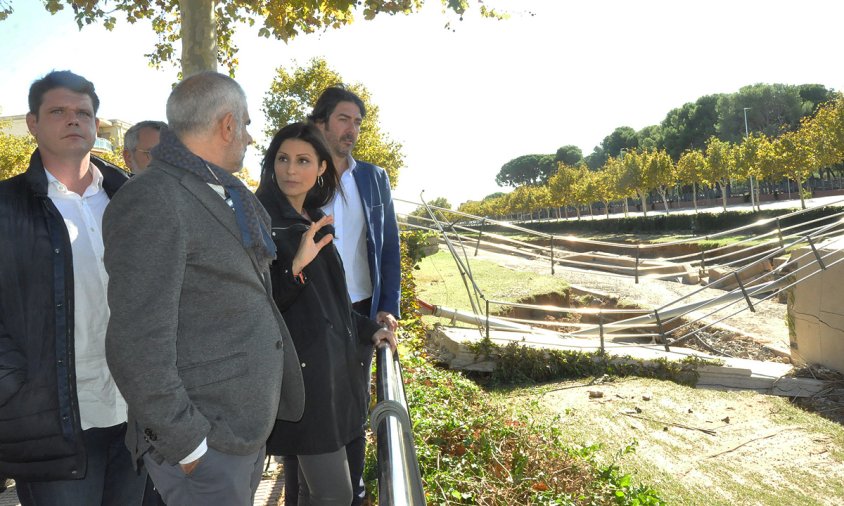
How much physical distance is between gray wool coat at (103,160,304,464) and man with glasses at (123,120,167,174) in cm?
175

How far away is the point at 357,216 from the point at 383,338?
809 millimetres

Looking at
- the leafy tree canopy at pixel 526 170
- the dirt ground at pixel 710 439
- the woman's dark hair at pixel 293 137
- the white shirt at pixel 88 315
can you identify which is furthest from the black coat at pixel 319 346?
the leafy tree canopy at pixel 526 170

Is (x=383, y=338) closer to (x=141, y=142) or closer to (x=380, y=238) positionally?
(x=380, y=238)

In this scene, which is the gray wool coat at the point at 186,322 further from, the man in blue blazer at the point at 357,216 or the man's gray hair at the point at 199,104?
the man in blue blazer at the point at 357,216

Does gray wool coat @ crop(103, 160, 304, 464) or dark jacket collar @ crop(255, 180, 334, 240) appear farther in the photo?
dark jacket collar @ crop(255, 180, 334, 240)

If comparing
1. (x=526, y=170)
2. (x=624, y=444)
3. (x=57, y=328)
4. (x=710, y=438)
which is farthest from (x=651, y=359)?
(x=526, y=170)

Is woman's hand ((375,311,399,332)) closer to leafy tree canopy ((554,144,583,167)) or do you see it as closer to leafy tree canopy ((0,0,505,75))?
leafy tree canopy ((0,0,505,75))

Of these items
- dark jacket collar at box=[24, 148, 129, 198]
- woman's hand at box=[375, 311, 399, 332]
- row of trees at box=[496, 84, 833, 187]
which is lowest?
woman's hand at box=[375, 311, 399, 332]

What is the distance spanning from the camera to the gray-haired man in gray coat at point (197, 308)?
4.48 ft

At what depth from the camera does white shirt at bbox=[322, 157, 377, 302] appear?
2.85 meters

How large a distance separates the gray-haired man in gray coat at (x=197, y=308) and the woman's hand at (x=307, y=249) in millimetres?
298

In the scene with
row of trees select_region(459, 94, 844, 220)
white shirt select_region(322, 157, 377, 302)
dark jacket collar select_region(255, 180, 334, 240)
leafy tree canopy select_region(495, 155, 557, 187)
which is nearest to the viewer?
dark jacket collar select_region(255, 180, 334, 240)

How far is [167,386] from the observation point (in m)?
1.35

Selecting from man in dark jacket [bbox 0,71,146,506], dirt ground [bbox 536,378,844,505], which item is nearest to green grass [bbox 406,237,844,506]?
dirt ground [bbox 536,378,844,505]
